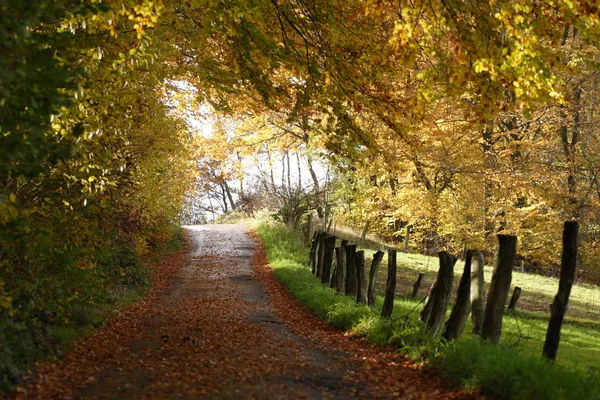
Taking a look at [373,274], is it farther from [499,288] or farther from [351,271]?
[499,288]

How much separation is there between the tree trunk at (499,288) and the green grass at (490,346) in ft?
0.62

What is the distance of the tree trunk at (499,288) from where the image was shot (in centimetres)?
725

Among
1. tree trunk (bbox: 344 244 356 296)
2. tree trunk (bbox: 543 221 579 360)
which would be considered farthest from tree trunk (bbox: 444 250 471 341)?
tree trunk (bbox: 344 244 356 296)

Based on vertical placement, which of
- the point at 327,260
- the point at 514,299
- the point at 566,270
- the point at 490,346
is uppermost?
the point at 566,270

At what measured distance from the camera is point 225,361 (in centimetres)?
752

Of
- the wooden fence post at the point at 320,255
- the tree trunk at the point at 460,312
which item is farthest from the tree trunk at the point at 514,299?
the tree trunk at the point at 460,312

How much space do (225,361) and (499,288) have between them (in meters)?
3.41

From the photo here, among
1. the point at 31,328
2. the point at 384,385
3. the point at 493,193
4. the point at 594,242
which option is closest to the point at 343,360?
the point at 384,385

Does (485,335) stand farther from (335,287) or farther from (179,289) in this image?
(179,289)

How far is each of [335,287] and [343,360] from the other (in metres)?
7.50

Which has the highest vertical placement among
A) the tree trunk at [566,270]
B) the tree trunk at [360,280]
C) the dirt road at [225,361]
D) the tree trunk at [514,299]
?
the tree trunk at [566,270]

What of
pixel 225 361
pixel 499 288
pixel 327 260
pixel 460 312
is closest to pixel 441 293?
pixel 460 312

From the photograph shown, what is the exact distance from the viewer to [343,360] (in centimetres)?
809

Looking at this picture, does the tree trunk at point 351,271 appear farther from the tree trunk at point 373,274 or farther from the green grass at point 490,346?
the tree trunk at point 373,274
